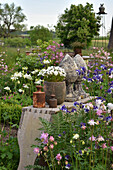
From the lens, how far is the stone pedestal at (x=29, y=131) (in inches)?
151

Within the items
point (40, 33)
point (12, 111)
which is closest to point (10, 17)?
point (40, 33)

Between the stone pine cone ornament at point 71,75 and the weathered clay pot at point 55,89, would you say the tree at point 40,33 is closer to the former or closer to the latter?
the stone pine cone ornament at point 71,75

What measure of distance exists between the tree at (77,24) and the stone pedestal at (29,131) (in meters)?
30.7

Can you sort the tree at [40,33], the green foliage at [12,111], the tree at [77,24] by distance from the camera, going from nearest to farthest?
1. the green foliage at [12,111]
2. the tree at [77,24]
3. the tree at [40,33]

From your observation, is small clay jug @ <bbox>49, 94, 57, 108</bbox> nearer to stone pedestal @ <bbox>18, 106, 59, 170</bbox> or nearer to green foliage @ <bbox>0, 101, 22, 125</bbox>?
stone pedestal @ <bbox>18, 106, 59, 170</bbox>

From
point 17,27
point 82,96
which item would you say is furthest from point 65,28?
point 82,96

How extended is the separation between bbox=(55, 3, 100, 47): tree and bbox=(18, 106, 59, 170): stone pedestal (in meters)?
30.7

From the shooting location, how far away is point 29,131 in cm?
391

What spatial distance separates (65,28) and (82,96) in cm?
3211

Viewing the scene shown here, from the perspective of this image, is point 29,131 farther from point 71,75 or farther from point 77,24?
point 77,24

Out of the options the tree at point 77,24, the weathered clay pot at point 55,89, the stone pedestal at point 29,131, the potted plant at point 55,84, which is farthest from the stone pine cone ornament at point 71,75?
the tree at point 77,24

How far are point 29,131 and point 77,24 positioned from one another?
3247cm

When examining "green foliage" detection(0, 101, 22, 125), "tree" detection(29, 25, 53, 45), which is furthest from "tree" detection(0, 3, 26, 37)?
"green foliage" detection(0, 101, 22, 125)

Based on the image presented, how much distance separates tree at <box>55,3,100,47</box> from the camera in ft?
113
